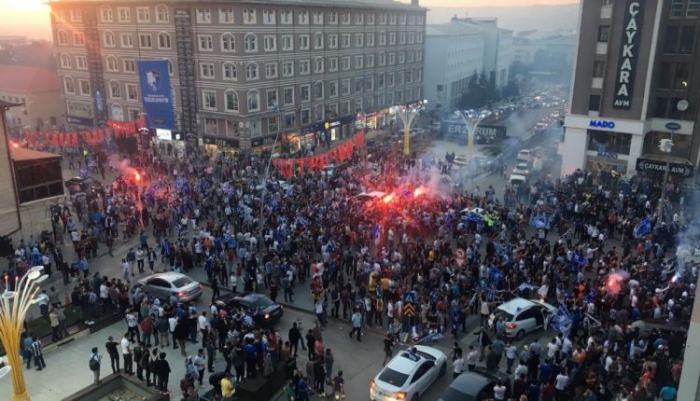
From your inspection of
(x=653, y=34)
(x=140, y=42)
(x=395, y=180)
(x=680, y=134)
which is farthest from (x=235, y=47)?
(x=680, y=134)

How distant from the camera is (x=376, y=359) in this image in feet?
63.5

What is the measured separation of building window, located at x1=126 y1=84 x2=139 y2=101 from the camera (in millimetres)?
55509

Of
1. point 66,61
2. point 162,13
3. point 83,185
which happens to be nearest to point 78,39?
point 66,61

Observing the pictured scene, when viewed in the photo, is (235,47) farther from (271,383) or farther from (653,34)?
(271,383)

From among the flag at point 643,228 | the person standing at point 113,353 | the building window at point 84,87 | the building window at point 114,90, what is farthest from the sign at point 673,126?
the building window at point 84,87

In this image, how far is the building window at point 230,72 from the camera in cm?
4744

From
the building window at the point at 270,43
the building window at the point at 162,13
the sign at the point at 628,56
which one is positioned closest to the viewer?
the sign at the point at 628,56

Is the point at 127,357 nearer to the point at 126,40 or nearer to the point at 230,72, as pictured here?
the point at 230,72

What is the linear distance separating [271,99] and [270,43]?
487cm

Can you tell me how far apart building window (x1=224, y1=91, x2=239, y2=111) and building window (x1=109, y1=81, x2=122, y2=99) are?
49.2 ft

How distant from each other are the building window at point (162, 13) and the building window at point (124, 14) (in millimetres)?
4127

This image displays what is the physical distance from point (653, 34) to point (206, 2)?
111 ft

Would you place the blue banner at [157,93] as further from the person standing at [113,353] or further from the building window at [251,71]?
the person standing at [113,353]

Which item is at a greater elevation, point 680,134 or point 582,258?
point 680,134
